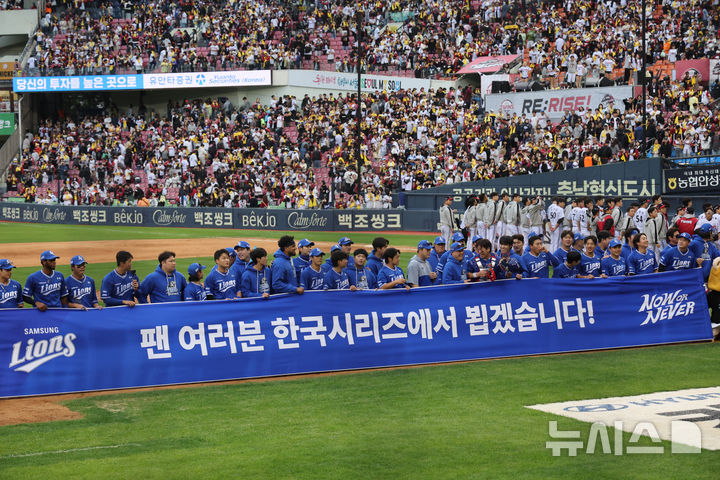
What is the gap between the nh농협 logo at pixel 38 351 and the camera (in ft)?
36.5

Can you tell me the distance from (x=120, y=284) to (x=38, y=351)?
5.82ft

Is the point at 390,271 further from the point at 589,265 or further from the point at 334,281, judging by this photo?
the point at 589,265

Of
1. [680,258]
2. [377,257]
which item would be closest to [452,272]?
[377,257]

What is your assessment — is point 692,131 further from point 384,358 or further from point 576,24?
point 384,358

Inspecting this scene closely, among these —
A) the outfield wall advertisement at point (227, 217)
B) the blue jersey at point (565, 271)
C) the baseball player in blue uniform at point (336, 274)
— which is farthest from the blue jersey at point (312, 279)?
the outfield wall advertisement at point (227, 217)

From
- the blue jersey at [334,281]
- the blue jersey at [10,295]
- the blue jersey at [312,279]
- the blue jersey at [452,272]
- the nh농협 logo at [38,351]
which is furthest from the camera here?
the blue jersey at [452,272]

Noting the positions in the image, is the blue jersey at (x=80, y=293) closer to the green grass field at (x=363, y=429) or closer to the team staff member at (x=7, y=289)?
the team staff member at (x=7, y=289)

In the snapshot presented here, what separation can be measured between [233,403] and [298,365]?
1.64 metres

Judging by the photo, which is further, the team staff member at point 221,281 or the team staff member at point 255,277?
the team staff member at point 221,281

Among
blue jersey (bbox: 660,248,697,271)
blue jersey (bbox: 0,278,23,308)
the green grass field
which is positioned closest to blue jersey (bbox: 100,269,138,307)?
blue jersey (bbox: 0,278,23,308)

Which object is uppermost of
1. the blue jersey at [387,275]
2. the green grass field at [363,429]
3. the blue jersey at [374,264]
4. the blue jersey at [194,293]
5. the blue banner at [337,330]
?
the blue jersey at [374,264]

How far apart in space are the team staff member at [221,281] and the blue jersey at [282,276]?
0.64 m

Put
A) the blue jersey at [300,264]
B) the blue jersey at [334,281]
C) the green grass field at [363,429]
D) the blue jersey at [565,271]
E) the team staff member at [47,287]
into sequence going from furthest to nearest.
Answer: the blue jersey at [565,271] → the blue jersey at [300,264] → the blue jersey at [334,281] → the team staff member at [47,287] → the green grass field at [363,429]

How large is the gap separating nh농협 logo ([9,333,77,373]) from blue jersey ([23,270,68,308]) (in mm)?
1243
